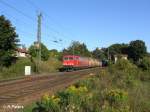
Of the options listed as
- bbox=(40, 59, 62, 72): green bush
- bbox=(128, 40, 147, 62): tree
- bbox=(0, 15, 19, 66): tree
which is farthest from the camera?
bbox=(128, 40, 147, 62): tree

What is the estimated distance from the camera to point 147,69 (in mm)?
47219

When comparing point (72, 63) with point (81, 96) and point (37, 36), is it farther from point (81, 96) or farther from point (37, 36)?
point (81, 96)

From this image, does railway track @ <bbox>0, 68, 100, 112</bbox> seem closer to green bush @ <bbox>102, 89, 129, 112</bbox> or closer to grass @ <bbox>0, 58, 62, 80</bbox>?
green bush @ <bbox>102, 89, 129, 112</bbox>

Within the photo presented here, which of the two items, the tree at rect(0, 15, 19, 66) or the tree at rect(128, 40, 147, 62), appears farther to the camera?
the tree at rect(128, 40, 147, 62)

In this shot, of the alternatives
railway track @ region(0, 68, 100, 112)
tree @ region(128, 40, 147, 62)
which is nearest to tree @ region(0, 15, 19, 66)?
railway track @ region(0, 68, 100, 112)

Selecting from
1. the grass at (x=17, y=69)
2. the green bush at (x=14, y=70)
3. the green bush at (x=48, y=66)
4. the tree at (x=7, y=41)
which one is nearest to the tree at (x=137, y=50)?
the green bush at (x=48, y=66)

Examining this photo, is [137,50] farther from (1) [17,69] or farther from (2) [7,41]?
(2) [7,41]

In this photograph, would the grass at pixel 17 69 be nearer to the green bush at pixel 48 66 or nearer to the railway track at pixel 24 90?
the green bush at pixel 48 66

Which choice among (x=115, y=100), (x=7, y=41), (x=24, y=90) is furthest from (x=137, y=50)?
(x=115, y=100)

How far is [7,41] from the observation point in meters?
50.7

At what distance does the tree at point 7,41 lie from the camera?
162 feet

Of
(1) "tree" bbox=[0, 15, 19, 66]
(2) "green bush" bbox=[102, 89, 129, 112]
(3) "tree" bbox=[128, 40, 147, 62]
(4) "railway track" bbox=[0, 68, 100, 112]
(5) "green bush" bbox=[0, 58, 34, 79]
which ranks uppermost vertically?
(3) "tree" bbox=[128, 40, 147, 62]

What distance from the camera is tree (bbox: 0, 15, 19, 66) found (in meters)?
49.5

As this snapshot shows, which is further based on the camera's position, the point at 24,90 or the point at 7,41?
the point at 7,41
